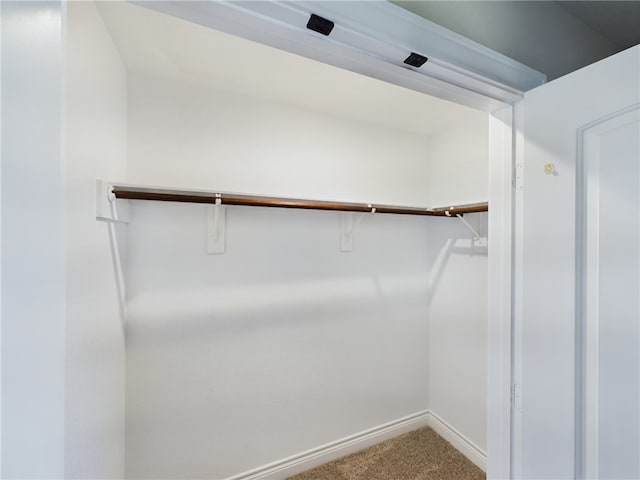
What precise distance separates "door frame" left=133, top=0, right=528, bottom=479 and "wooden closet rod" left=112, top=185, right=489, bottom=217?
58cm

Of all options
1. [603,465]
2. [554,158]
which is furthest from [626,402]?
[554,158]

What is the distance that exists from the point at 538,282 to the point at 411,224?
124cm

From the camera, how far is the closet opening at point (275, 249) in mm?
1197

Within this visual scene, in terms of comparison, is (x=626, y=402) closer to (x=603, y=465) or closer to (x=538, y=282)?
(x=603, y=465)

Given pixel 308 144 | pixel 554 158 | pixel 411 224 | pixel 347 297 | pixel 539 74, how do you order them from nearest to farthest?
pixel 554 158, pixel 539 74, pixel 308 144, pixel 347 297, pixel 411 224

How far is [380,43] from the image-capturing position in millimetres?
600

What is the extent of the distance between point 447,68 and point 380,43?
21 centimetres

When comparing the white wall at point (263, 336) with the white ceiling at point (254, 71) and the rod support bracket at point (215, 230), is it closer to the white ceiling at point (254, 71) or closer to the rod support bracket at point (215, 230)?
the rod support bracket at point (215, 230)

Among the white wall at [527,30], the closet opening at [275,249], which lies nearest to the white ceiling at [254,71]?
the closet opening at [275,249]

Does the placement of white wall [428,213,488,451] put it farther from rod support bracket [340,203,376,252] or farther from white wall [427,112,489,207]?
rod support bracket [340,203,376,252]

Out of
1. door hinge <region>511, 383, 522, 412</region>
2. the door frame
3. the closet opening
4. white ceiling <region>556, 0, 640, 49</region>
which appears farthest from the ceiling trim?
door hinge <region>511, 383, 522, 412</region>

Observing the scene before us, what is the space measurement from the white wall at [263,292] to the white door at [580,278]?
1071 mm

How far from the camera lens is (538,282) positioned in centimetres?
76

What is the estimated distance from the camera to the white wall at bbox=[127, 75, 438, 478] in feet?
4.35
